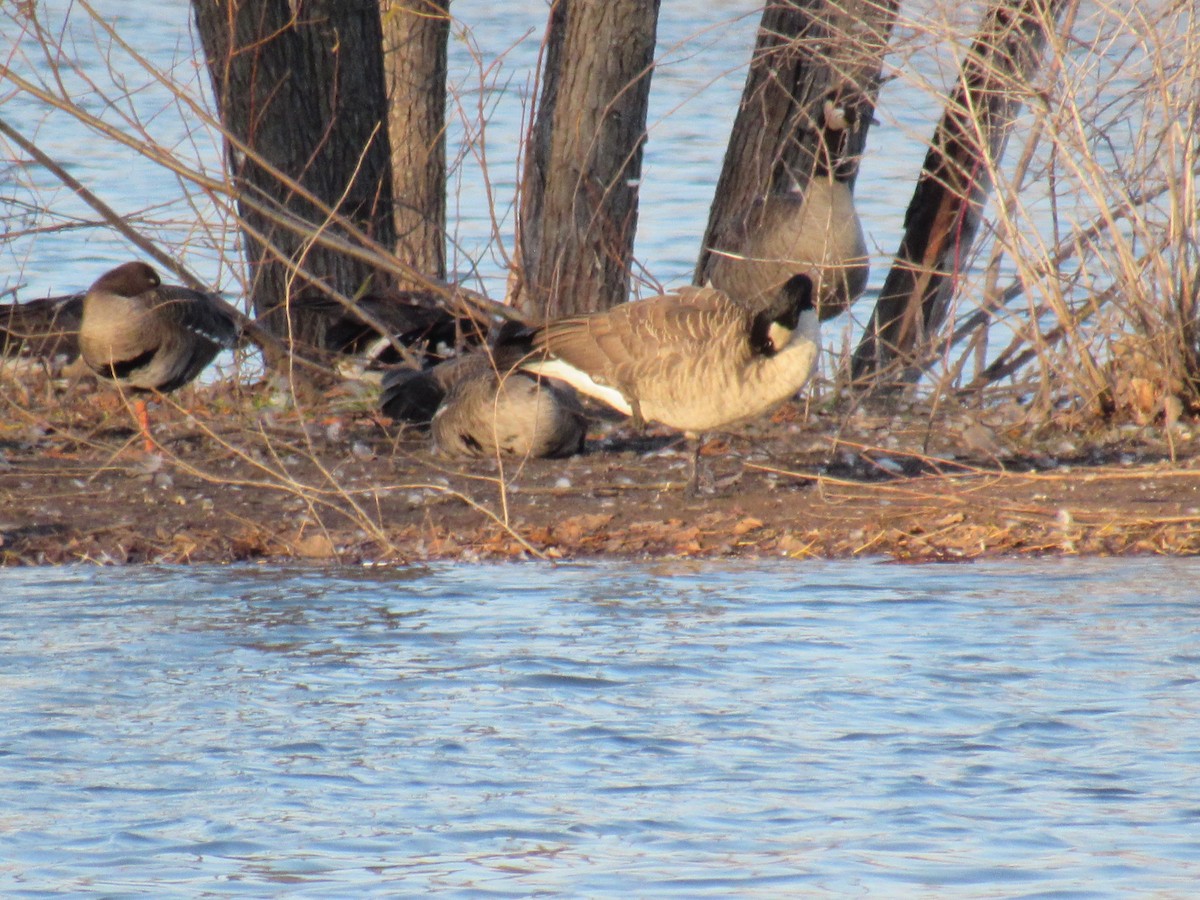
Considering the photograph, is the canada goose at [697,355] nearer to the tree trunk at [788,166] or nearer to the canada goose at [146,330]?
the tree trunk at [788,166]

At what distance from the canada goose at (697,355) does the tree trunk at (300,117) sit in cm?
167

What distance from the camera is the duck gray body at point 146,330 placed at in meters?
8.35

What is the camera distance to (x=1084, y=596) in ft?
18.9

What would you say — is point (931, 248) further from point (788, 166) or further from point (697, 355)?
point (697, 355)

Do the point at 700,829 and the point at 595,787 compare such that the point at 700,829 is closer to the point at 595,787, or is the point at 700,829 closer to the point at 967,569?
the point at 595,787

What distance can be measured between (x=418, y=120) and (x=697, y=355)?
387 centimetres

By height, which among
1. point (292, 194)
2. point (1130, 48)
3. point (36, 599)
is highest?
point (1130, 48)

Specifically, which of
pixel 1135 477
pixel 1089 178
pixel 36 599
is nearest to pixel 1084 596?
pixel 1135 477

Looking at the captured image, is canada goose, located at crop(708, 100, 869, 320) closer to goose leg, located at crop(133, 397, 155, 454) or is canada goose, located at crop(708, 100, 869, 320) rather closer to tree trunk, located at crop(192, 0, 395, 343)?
tree trunk, located at crop(192, 0, 395, 343)

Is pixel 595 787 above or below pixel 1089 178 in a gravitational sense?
below

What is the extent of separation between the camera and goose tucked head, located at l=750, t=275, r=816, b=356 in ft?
23.3

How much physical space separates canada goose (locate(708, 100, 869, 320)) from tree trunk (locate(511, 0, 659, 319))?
0.60m

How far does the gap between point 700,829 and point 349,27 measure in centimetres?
605

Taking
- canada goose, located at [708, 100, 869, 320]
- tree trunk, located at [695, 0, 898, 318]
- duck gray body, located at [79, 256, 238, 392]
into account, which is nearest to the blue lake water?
duck gray body, located at [79, 256, 238, 392]
